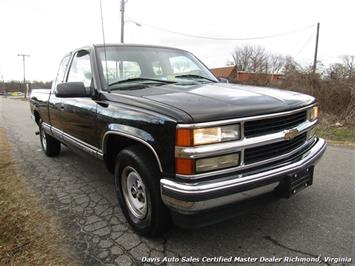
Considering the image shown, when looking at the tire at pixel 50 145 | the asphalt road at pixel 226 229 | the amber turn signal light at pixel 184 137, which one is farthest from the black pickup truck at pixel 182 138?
the tire at pixel 50 145

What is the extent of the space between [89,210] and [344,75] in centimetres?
1036

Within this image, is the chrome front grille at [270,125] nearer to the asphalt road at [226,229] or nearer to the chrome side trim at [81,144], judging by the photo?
the asphalt road at [226,229]

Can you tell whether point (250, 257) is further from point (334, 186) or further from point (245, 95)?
point (334, 186)

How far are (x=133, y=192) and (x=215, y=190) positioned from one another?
3.59 ft

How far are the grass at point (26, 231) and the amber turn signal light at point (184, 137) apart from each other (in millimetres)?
1362

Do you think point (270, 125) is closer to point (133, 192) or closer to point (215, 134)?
point (215, 134)

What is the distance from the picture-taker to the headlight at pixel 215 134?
2.24 m

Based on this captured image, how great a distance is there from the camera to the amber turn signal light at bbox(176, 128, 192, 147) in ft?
7.32

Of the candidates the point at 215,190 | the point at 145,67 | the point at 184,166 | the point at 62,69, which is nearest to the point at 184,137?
the point at 184,166

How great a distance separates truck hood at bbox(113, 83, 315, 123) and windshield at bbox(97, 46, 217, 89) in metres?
0.39

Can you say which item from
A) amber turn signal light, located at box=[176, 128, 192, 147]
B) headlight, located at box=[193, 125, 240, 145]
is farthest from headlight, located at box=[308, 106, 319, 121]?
amber turn signal light, located at box=[176, 128, 192, 147]

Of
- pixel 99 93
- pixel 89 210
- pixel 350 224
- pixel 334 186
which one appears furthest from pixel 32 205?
pixel 334 186

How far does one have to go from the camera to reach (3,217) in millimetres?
3416

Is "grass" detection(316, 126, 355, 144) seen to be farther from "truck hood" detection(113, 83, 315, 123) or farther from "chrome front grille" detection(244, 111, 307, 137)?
"chrome front grille" detection(244, 111, 307, 137)
